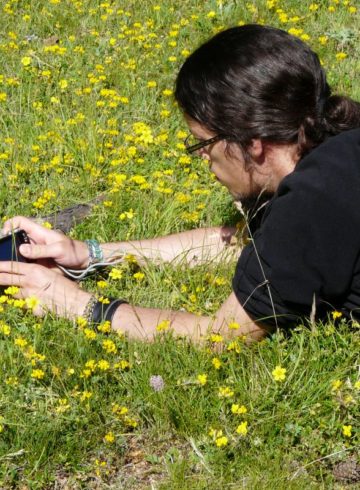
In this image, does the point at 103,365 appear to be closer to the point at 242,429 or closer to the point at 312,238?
the point at 242,429

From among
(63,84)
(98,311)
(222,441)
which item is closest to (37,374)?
(98,311)

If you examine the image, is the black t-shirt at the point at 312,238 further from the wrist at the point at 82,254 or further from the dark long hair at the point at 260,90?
the wrist at the point at 82,254

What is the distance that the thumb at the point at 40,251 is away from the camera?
12.2 feet

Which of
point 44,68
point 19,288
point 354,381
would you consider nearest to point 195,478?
point 354,381

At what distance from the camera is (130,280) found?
397cm

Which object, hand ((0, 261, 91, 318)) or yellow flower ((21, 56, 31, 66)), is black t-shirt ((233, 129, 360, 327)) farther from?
yellow flower ((21, 56, 31, 66))

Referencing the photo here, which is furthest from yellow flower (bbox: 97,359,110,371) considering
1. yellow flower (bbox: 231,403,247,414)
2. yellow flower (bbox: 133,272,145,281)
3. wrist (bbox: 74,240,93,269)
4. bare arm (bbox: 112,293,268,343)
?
wrist (bbox: 74,240,93,269)

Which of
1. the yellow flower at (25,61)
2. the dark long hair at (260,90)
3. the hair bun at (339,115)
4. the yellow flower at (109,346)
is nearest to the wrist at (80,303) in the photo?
the yellow flower at (109,346)

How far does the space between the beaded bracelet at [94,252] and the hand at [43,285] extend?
343 mm

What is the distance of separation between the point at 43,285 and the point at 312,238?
4.16 ft

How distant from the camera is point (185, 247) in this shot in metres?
4.12

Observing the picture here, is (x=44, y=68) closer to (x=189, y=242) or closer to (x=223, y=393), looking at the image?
(x=189, y=242)

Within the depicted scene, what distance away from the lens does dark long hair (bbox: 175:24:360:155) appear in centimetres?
324

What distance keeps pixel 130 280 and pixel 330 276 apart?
49.9 inches
